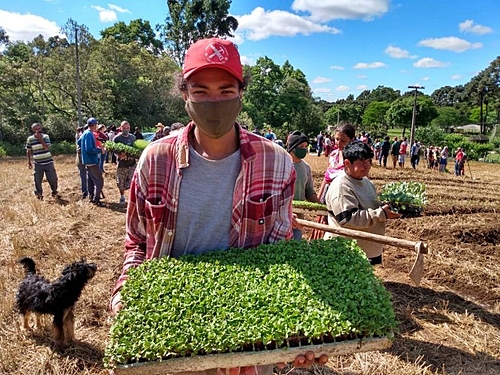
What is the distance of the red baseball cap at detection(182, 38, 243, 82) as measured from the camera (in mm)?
1823

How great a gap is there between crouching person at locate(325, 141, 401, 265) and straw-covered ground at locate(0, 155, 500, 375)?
1.37 meters

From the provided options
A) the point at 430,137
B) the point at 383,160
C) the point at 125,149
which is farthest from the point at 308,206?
the point at 430,137

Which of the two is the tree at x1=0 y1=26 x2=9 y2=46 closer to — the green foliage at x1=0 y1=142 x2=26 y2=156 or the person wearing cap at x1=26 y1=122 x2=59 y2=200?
the green foliage at x1=0 y1=142 x2=26 y2=156

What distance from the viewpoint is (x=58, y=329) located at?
3.86 meters

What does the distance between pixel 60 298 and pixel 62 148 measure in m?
25.4

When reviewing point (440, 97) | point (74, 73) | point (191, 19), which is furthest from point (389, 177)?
point (440, 97)

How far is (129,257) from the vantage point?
6.81 ft

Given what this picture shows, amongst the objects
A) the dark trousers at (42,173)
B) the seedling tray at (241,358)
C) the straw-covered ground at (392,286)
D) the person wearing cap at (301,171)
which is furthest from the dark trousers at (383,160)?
the seedling tray at (241,358)

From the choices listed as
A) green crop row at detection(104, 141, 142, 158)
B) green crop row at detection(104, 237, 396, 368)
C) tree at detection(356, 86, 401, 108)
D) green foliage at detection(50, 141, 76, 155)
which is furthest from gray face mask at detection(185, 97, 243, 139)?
tree at detection(356, 86, 401, 108)

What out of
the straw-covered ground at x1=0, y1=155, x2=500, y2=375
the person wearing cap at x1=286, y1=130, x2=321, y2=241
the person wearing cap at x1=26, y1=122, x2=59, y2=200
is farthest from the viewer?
the person wearing cap at x1=26, y1=122, x2=59, y2=200

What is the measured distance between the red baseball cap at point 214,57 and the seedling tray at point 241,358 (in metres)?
1.29

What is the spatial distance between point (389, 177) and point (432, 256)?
10.4 meters

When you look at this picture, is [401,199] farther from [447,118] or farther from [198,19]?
[447,118]

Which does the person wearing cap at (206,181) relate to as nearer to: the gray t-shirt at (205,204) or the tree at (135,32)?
the gray t-shirt at (205,204)
